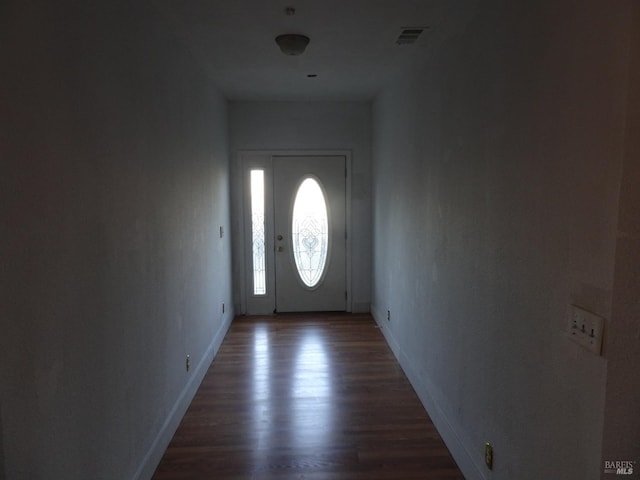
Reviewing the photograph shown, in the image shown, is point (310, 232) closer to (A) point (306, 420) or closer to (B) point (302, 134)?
(B) point (302, 134)

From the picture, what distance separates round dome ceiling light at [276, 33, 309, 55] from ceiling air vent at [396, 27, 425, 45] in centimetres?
62

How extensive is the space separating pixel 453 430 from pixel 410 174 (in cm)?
192

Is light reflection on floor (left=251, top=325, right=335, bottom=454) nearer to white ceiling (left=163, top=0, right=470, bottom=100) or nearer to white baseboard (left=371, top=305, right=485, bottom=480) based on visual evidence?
white baseboard (left=371, top=305, right=485, bottom=480)

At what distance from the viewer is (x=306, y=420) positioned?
310 centimetres

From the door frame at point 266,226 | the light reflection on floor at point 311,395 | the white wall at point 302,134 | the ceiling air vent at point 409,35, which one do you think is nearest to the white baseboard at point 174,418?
the light reflection on floor at point 311,395

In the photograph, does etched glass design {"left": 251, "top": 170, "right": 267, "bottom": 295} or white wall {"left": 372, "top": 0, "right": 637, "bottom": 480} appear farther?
etched glass design {"left": 251, "top": 170, "right": 267, "bottom": 295}

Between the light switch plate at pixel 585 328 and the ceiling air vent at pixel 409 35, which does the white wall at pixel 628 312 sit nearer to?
the light switch plate at pixel 585 328

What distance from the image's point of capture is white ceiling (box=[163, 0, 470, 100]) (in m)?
2.53

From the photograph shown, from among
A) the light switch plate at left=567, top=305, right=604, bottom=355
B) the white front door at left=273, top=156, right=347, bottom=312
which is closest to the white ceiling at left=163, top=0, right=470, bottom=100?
the white front door at left=273, top=156, right=347, bottom=312

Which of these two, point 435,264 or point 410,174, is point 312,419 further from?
point 410,174

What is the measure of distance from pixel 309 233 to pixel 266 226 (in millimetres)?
535

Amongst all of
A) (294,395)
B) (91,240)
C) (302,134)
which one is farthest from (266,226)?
(91,240)

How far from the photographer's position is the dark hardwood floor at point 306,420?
2.57m

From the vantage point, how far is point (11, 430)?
4.09 feet
